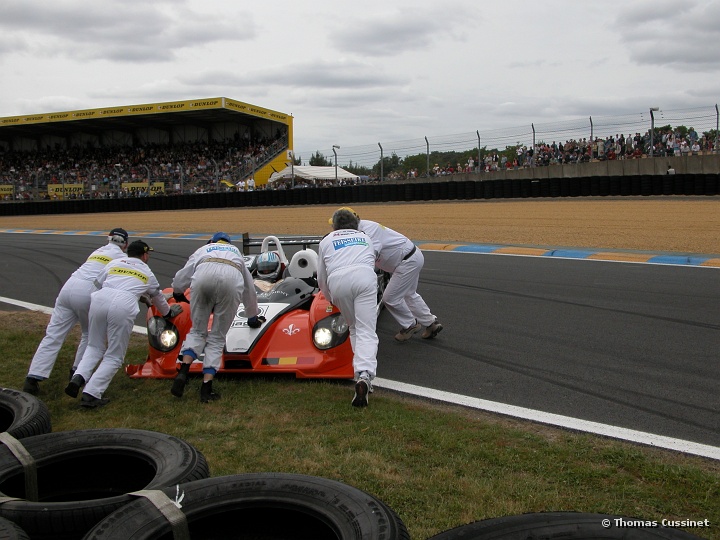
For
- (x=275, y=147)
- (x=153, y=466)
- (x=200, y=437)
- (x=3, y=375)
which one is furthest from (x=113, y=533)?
(x=275, y=147)

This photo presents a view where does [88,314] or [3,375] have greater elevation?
[88,314]

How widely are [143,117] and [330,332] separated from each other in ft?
148

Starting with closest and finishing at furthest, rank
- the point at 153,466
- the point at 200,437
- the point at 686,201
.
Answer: the point at 153,466 → the point at 200,437 → the point at 686,201

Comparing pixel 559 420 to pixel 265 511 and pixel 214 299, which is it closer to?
pixel 265 511

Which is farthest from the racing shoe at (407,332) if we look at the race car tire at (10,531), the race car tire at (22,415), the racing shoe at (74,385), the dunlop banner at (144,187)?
the dunlop banner at (144,187)

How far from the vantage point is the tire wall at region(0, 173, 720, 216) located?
22.7 metres

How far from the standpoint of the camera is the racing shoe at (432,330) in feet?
23.3

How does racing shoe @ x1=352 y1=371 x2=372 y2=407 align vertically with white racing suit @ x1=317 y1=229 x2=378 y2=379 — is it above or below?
below

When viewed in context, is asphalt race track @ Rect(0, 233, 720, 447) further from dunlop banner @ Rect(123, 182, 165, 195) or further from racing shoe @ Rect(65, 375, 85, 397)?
dunlop banner @ Rect(123, 182, 165, 195)

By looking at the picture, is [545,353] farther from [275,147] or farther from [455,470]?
[275,147]

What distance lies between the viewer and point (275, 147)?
4519 centimetres

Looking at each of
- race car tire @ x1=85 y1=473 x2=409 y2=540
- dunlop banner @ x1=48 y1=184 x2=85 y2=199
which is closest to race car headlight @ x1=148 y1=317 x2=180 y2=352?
race car tire @ x1=85 y1=473 x2=409 y2=540

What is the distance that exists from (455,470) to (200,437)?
1.79m

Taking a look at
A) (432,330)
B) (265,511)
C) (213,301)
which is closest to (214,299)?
(213,301)
